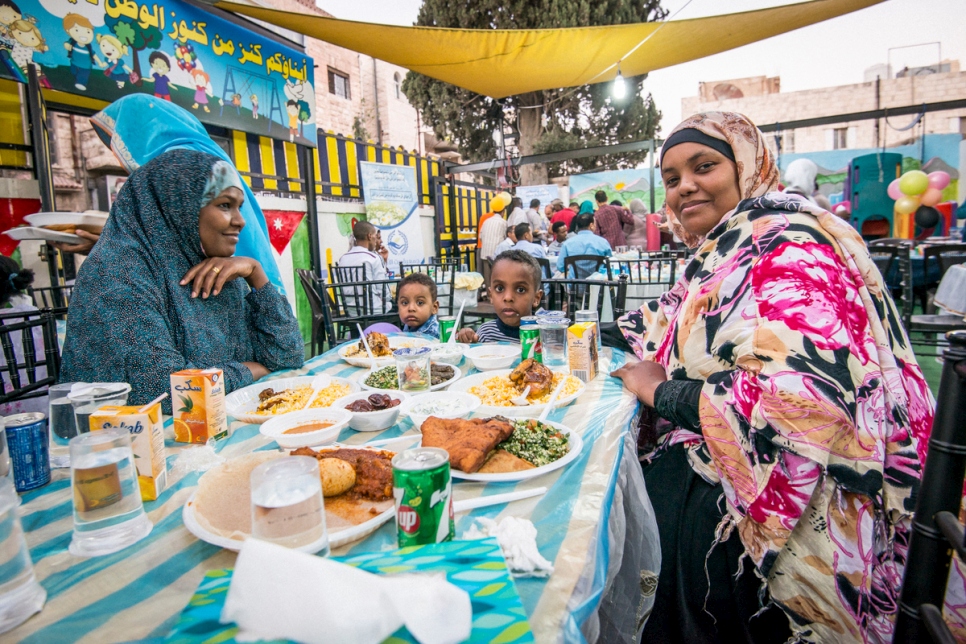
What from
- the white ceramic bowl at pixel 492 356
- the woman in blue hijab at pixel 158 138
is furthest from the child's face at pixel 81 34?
the white ceramic bowl at pixel 492 356

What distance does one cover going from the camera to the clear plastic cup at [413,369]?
1.85 metres

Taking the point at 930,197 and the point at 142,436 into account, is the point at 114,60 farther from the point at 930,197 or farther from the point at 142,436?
the point at 930,197

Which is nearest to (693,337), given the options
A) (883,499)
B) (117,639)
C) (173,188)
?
(883,499)

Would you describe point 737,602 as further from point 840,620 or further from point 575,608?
point 575,608

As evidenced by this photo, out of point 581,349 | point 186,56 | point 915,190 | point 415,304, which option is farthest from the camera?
point 915,190

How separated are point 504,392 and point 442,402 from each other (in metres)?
0.26

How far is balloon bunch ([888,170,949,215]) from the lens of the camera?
9.20m

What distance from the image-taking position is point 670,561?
5.31 feet

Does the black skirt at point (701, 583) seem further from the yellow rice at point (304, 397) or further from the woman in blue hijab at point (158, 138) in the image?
the woman in blue hijab at point (158, 138)

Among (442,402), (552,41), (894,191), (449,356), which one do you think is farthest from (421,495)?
(894,191)

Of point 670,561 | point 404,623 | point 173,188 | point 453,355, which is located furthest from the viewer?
point 453,355

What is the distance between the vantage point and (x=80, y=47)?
4676 millimetres

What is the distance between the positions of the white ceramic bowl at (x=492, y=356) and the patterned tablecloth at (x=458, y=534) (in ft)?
2.36

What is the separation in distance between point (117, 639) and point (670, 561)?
58.6 inches
